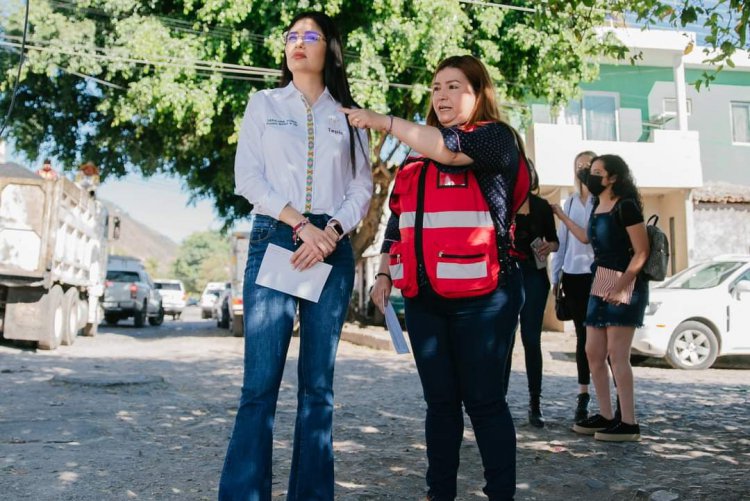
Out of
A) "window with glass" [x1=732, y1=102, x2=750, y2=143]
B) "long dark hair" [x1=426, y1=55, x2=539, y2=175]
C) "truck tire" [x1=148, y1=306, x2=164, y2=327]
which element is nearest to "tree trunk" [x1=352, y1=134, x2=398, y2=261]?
"window with glass" [x1=732, y1=102, x2=750, y2=143]

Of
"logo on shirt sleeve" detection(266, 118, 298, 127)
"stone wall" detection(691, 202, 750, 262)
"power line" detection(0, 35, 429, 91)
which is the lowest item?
"logo on shirt sleeve" detection(266, 118, 298, 127)

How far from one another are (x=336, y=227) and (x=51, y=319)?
10824 mm

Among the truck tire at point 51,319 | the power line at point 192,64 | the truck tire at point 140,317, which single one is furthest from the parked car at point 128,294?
the truck tire at point 51,319

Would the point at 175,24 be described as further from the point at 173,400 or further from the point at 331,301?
the point at 331,301

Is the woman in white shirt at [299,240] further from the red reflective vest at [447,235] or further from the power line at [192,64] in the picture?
the power line at [192,64]

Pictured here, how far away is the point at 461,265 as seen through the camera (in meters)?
2.98

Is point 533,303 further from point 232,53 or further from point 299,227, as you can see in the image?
point 232,53

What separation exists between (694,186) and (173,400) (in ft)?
49.2

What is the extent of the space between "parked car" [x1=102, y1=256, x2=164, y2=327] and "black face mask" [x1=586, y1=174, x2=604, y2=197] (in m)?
20.4

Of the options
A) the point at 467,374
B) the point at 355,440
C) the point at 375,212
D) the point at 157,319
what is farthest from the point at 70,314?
the point at 157,319

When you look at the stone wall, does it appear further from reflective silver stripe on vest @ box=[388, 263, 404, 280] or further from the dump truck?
reflective silver stripe on vest @ box=[388, 263, 404, 280]

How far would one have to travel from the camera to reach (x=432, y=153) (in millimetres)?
2945

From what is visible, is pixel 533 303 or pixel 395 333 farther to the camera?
pixel 533 303

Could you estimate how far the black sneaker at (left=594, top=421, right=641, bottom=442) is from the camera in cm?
507
